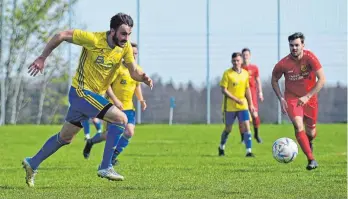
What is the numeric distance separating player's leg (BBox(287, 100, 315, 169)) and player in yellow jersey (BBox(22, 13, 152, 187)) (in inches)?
137

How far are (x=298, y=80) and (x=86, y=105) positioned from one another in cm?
430

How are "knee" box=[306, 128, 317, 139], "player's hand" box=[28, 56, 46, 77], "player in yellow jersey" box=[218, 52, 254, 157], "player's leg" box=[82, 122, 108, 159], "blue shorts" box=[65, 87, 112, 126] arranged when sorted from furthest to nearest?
"player in yellow jersey" box=[218, 52, 254, 157], "player's leg" box=[82, 122, 108, 159], "knee" box=[306, 128, 317, 139], "blue shorts" box=[65, 87, 112, 126], "player's hand" box=[28, 56, 46, 77]

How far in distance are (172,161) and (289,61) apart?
3.21 meters

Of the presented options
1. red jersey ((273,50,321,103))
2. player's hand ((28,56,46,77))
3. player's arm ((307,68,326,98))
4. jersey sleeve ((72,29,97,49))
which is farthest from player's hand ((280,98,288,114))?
player's hand ((28,56,46,77))

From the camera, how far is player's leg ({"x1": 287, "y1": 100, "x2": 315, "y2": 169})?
42.8 ft

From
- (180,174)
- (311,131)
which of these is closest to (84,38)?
(180,174)

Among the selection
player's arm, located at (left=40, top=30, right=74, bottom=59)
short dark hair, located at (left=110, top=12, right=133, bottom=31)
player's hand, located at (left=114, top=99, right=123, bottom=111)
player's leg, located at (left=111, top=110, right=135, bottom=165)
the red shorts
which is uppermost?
short dark hair, located at (left=110, top=12, right=133, bottom=31)

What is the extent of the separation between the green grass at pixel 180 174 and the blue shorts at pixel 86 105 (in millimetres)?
850

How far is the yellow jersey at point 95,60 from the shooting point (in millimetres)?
10180

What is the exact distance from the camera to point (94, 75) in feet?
34.0

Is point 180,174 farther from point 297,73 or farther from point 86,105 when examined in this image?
point 86,105

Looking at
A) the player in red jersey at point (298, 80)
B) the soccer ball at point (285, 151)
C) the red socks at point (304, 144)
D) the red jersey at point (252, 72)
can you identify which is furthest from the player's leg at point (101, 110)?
the red jersey at point (252, 72)

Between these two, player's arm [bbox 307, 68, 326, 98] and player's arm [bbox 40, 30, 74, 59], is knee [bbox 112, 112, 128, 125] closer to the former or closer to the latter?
player's arm [bbox 40, 30, 74, 59]

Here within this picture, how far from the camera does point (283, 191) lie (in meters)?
10.1
